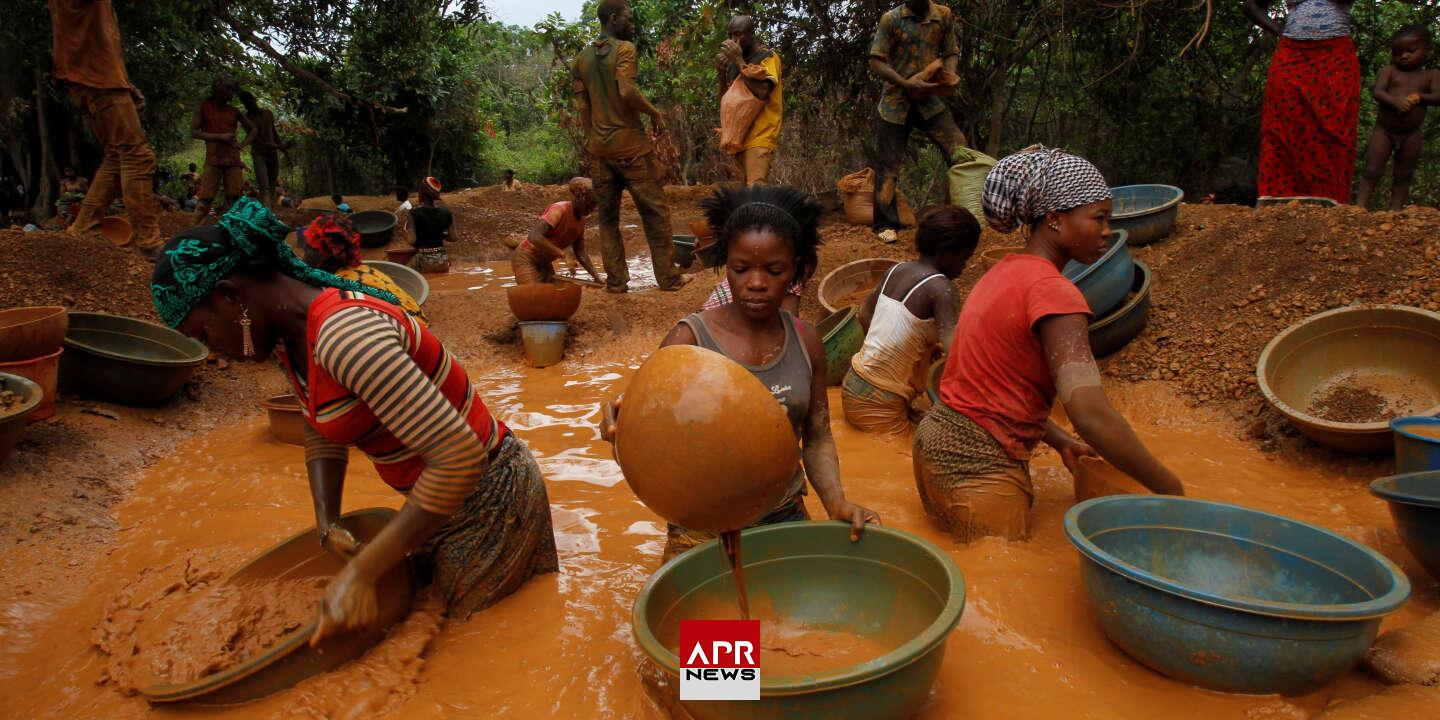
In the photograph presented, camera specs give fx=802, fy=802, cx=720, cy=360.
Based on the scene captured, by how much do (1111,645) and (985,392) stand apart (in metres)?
0.96

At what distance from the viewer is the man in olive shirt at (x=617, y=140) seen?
7.11m

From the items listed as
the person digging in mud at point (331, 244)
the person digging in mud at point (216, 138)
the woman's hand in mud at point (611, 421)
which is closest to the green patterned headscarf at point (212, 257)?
the person digging in mud at point (331, 244)

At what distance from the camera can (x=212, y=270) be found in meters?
2.11

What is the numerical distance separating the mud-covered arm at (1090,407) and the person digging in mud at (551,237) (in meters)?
5.23

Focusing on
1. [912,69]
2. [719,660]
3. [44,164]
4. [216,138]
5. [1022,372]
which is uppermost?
[912,69]

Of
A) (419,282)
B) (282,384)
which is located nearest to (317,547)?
(282,384)

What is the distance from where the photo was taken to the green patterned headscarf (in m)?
2.09

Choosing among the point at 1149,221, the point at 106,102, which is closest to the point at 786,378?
the point at 1149,221

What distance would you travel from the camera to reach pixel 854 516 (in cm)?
224

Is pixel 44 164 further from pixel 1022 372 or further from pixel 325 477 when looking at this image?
pixel 1022 372

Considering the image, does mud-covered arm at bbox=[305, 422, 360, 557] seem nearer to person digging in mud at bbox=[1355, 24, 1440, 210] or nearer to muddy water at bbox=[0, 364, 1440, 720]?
muddy water at bbox=[0, 364, 1440, 720]

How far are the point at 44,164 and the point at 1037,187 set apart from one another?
42.7ft

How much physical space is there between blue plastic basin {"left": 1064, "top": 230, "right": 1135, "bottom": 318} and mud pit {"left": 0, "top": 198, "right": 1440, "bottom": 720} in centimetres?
42

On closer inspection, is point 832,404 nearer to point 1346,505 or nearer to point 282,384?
point 1346,505
